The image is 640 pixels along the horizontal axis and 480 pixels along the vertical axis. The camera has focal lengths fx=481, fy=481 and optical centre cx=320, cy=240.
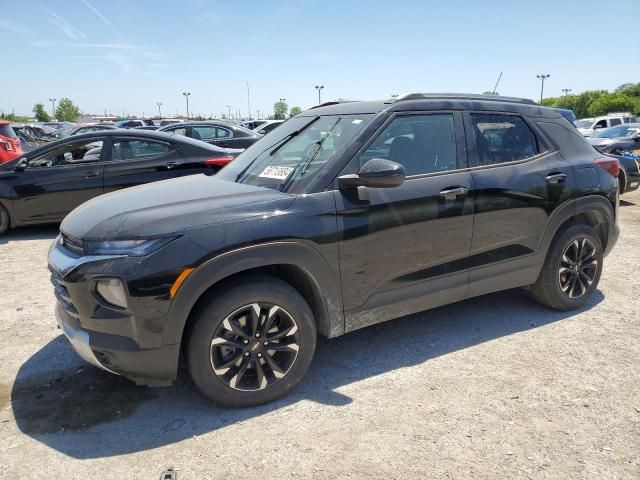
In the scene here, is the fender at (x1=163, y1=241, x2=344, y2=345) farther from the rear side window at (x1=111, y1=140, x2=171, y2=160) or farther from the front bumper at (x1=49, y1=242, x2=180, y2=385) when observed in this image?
the rear side window at (x1=111, y1=140, x2=171, y2=160)

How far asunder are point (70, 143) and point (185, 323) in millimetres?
5632

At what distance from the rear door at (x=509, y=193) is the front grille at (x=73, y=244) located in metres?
2.64

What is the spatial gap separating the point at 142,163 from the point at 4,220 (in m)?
2.26

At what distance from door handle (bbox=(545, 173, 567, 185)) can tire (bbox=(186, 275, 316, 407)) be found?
2311mm

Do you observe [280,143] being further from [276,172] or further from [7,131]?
[7,131]

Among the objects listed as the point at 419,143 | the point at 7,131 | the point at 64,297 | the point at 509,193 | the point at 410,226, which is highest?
the point at 7,131

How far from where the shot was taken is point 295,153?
3.40 metres

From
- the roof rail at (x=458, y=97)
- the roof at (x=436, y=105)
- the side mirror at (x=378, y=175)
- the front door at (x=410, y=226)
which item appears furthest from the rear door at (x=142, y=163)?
the side mirror at (x=378, y=175)

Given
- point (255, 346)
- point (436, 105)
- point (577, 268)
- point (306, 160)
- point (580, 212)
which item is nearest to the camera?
point (255, 346)

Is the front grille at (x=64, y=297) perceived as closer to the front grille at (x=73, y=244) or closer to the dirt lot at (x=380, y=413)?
the front grille at (x=73, y=244)

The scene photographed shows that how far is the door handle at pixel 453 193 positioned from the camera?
3.37m

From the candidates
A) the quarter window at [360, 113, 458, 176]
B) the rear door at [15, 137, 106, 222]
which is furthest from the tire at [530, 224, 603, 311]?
the rear door at [15, 137, 106, 222]

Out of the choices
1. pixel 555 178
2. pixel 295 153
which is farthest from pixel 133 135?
pixel 555 178

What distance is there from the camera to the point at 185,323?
106 inches
